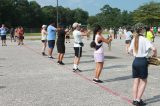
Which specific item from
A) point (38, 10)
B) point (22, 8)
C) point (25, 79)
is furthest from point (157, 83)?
point (38, 10)

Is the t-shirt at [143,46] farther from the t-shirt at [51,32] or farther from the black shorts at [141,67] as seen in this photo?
the t-shirt at [51,32]

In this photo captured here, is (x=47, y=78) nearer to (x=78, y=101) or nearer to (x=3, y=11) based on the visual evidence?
(x=78, y=101)

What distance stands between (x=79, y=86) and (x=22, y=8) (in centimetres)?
11640

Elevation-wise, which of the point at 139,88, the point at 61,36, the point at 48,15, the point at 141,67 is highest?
the point at 48,15

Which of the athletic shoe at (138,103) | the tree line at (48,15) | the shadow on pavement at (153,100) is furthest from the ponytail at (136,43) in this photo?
the tree line at (48,15)

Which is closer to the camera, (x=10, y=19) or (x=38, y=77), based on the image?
(x=38, y=77)

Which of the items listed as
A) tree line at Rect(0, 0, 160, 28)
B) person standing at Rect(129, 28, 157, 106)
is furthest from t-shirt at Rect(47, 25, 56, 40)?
tree line at Rect(0, 0, 160, 28)

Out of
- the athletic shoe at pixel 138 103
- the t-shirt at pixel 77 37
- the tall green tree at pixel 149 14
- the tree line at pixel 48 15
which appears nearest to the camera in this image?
the athletic shoe at pixel 138 103

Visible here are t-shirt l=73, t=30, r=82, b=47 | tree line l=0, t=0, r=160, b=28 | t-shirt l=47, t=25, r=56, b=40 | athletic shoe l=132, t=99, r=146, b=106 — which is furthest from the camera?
tree line l=0, t=0, r=160, b=28

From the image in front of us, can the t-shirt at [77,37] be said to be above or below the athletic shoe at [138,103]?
above

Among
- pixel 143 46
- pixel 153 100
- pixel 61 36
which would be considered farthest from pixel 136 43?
pixel 61 36

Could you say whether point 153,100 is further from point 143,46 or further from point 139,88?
point 143,46

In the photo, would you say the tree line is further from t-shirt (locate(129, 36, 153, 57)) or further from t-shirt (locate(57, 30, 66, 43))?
t-shirt (locate(129, 36, 153, 57))

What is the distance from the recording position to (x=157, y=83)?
11.8 meters
